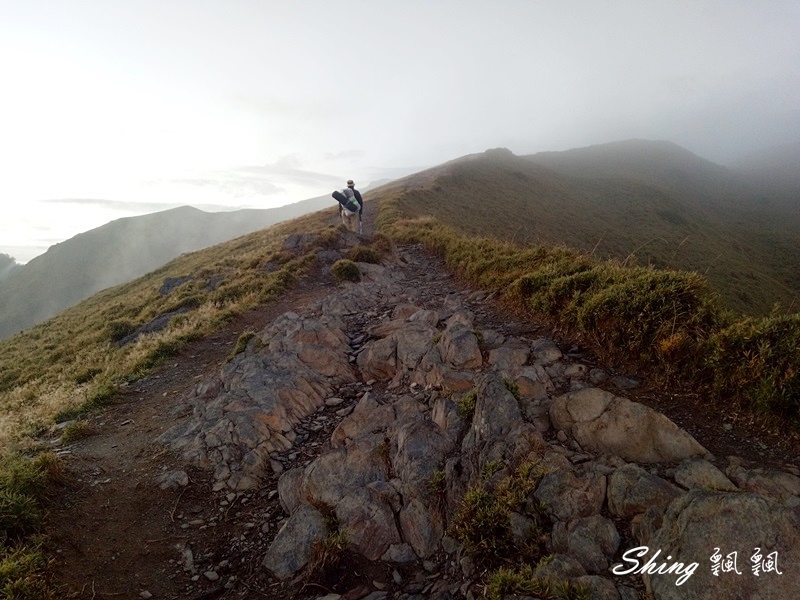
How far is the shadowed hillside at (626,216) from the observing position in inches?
1629

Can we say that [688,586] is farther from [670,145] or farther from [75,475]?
[670,145]

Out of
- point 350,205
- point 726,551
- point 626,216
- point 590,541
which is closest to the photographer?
point 726,551

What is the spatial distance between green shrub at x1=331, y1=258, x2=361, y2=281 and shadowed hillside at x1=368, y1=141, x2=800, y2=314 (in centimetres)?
947

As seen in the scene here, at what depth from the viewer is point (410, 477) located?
566 cm

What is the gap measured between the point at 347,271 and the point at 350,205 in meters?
9.08

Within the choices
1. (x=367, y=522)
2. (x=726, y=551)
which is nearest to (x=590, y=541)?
(x=726, y=551)

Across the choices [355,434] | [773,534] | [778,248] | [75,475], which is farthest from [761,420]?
[778,248]

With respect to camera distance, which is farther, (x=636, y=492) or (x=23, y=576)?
(x=23, y=576)

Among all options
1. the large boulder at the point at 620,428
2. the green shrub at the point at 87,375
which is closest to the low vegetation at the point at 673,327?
the large boulder at the point at 620,428

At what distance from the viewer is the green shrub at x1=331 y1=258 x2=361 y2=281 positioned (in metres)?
17.3

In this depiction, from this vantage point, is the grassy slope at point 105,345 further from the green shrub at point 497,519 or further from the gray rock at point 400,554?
the green shrub at point 497,519

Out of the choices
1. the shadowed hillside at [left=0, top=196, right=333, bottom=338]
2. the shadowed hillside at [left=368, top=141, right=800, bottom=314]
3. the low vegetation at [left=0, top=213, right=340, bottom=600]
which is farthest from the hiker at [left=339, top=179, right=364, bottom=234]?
the shadowed hillside at [left=0, top=196, right=333, bottom=338]

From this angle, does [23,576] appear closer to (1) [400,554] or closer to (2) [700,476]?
(1) [400,554]

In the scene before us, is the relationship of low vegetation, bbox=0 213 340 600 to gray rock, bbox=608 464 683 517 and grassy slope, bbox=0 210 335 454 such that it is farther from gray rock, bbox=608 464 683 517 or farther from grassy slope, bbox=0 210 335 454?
gray rock, bbox=608 464 683 517
